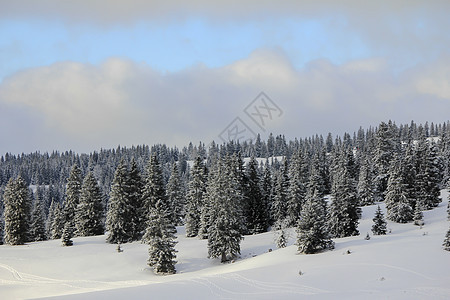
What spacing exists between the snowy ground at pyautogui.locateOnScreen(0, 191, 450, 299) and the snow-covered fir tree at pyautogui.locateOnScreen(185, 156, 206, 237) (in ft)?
11.0

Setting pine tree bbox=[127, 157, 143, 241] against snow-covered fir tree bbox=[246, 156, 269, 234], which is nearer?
pine tree bbox=[127, 157, 143, 241]

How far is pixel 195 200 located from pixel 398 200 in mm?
29271

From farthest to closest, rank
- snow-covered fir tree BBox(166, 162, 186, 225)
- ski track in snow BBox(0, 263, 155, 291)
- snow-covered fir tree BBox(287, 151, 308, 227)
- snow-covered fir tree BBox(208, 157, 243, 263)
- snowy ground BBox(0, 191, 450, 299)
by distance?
snow-covered fir tree BBox(166, 162, 186, 225) → snow-covered fir tree BBox(287, 151, 308, 227) → snow-covered fir tree BBox(208, 157, 243, 263) → ski track in snow BBox(0, 263, 155, 291) → snowy ground BBox(0, 191, 450, 299)

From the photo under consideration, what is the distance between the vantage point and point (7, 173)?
198875 millimetres

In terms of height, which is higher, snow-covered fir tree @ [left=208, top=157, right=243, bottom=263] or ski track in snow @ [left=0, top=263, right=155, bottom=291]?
snow-covered fir tree @ [left=208, top=157, right=243, bottom=263]

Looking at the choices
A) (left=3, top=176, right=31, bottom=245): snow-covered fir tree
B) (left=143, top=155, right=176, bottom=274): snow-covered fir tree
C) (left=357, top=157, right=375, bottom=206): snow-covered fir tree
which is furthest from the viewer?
(left=357, top=157, right=375, bottom=206): snow-covered fir tree

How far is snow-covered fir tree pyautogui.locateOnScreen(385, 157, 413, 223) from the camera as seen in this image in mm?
49719

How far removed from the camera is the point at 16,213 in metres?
53.5

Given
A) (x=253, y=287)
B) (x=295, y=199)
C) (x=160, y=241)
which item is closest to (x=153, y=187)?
(x=160, y=241)

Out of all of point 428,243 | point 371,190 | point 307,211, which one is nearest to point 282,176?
point 371,190

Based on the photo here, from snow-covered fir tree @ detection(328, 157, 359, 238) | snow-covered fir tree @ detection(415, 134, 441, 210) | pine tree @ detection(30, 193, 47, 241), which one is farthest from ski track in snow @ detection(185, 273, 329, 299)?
pine tree @ detection(30, 193, 47, 241)

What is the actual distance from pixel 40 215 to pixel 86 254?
2622cm

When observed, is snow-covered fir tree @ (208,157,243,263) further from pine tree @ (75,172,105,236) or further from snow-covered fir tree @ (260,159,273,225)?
pine tree @ (75,172,105,236)

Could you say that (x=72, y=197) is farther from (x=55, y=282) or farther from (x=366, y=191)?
(x=366, y=191)
